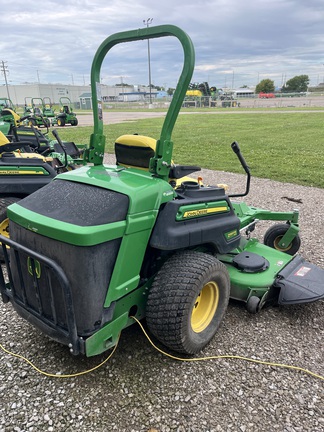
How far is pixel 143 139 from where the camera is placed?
283 centimetres

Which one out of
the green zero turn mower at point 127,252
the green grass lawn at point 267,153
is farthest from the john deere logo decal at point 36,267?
the green grass lawn at point 267,153

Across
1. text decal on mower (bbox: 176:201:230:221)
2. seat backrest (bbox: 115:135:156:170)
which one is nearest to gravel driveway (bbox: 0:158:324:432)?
text decal on mower (bbox: 176:201:230:221)

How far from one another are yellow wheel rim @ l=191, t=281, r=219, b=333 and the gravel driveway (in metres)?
0.17

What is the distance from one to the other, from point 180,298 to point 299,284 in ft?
3.99

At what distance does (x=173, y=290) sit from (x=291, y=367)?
3.21 ft

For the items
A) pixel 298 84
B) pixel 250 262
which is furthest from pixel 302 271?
pixel 298 84

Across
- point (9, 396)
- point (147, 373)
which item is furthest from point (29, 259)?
point (147, 373)

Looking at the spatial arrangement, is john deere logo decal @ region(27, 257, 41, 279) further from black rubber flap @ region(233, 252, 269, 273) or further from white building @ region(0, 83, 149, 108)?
white building @ region(0, 83, 149, 108)

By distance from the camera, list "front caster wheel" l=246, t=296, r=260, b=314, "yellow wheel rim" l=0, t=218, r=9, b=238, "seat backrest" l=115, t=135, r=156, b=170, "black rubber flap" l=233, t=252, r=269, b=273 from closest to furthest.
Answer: "seat backrest" l=115, t=135, r=156, b=170 < "front caster wheel" l=246, t=296, r=260, b=314 < "black rubber flap" l=233, t=252, r=269, b=273 < "yellow wheel rim" l=0, t=218, r=9, b=238

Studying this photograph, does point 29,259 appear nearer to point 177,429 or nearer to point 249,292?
point 177,429

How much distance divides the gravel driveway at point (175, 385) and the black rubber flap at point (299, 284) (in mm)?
212

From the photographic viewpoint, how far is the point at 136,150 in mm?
2855

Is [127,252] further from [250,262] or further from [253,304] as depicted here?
[250,262]

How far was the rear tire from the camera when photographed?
7.55 feet
